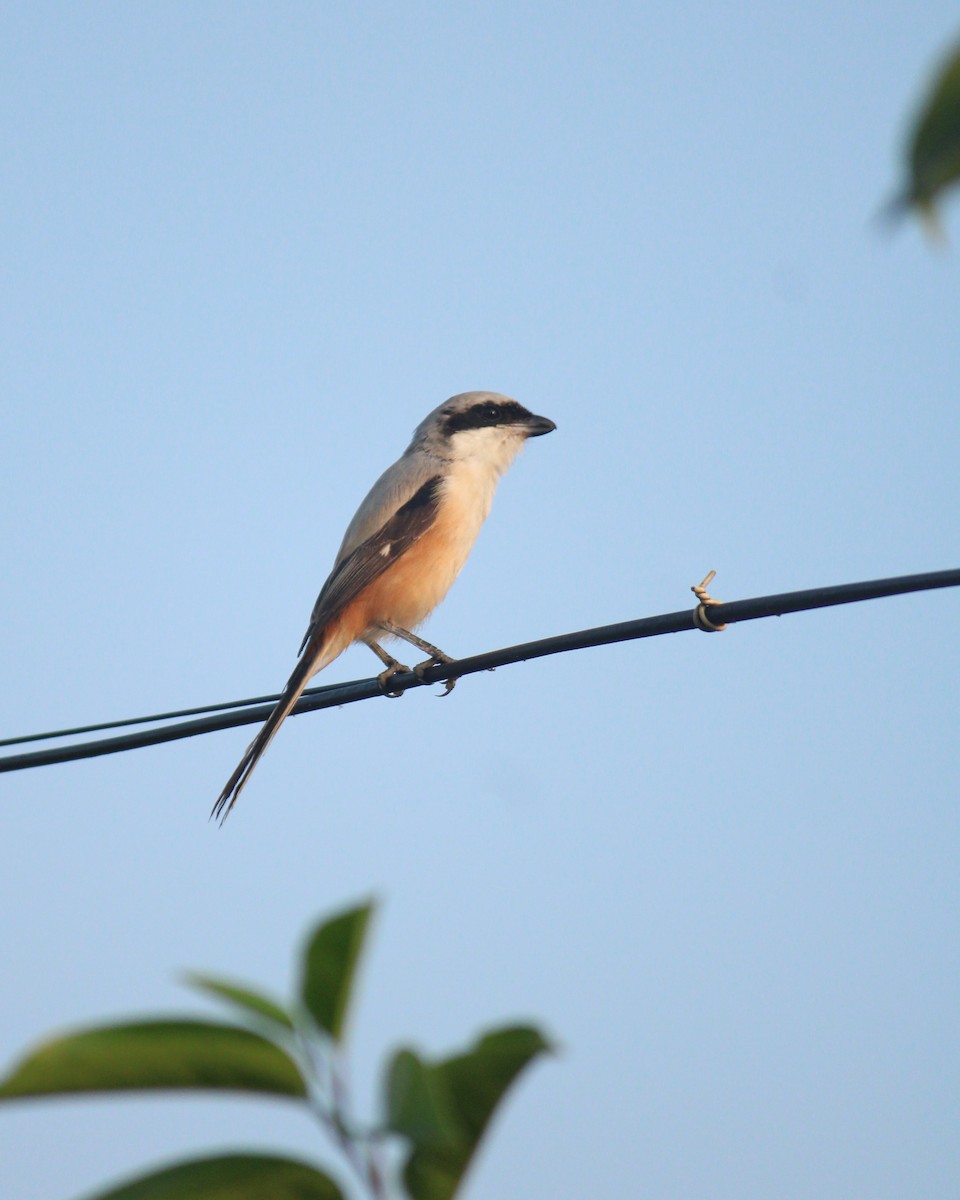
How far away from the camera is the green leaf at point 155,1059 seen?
2.89ft

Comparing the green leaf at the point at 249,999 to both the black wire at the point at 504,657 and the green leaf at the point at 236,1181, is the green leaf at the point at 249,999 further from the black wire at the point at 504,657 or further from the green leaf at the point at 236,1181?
the black wire at the point at 504,657

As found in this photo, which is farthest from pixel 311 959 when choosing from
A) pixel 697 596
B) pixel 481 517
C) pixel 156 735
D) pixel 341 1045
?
pixel 481 517

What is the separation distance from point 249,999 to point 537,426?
683cm

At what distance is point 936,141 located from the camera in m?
0.57

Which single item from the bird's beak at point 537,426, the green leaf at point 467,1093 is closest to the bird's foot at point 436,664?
the bird's beak at point 537,426

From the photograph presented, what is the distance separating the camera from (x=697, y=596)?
3.79 meters

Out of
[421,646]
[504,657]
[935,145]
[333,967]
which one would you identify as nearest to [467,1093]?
[333,967]

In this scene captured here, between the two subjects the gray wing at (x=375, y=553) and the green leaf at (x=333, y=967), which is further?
the gray wing at (x=375, y=553)

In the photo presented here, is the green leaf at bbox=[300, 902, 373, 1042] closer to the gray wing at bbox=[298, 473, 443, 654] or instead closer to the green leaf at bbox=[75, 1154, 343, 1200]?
the green leaf at bbox=[75, 1154, 343, 1200]

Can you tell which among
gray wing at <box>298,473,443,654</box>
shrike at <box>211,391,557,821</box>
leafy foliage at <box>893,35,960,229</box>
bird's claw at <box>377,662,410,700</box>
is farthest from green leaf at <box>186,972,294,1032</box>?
gray wing at <box>298,473,443,654</box>

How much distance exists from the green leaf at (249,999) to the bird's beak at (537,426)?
6.78 meters

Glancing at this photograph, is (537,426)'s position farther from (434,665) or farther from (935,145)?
(935,145)

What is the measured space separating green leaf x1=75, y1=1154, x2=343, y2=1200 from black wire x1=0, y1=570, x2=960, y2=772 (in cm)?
239

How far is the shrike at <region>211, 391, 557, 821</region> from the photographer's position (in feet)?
21.7
